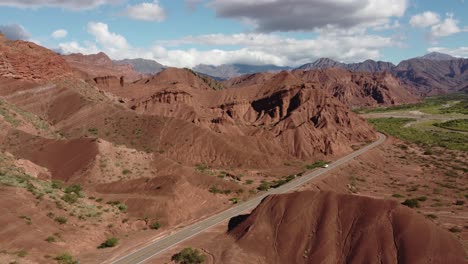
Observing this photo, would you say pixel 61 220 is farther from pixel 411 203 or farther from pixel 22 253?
pixel 411 203

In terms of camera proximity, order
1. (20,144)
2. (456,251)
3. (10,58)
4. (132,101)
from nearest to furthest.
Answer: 1. (456,251)
2. (20,144)
3. (10,58)
4. (132,101)

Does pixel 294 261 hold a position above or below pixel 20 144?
below

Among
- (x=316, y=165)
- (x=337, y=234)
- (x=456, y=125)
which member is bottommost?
(x=456, y=125)

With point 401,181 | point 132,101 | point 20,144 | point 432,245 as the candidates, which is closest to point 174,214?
point 432,245

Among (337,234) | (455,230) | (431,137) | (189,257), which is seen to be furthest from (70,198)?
(431,137)

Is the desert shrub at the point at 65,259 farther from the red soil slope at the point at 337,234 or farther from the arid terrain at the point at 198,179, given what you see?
the red soil slope at the point at 337,234

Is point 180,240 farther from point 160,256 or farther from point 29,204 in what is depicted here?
point 29,204
